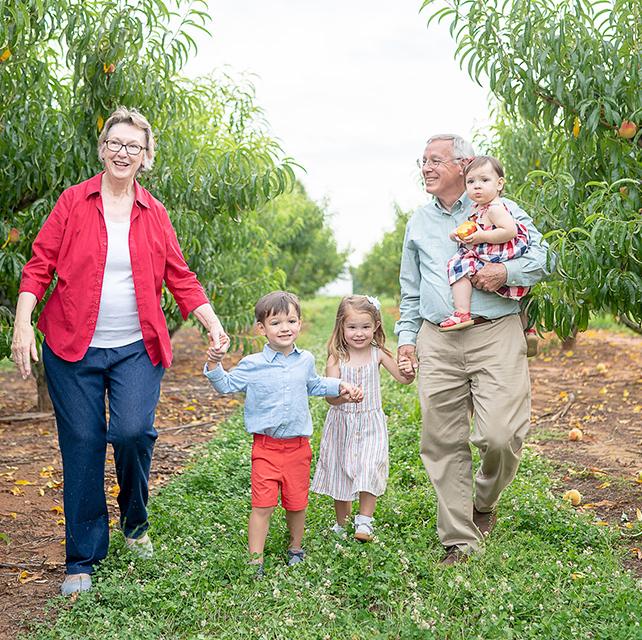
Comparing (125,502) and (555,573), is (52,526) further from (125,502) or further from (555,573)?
(555,573)

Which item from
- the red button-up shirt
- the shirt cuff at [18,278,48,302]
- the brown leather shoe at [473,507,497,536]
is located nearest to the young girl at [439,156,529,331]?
the brown leather shoe at [473,507,497,536]

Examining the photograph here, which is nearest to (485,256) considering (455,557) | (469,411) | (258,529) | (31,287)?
(469,411)

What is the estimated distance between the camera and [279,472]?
4332 millimetres

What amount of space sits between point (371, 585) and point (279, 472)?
71 cm

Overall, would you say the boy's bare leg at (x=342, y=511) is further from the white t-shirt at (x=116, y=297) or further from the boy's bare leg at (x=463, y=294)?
the white t-shirt at (x=116, y=297)

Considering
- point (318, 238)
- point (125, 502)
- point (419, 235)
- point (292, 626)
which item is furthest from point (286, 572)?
point (318, 238)

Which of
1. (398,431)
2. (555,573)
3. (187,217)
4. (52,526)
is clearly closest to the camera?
(555,573)

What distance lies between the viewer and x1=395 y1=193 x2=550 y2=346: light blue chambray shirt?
4.30 m

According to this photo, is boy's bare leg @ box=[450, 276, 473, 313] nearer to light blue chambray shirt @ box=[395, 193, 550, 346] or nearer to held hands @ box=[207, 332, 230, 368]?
light blue chambray shirt @ box=[395, 193, 550, 346]

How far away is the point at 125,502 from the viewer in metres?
4.42

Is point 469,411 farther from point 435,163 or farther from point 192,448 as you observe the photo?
point 192,448

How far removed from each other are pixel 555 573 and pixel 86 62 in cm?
440

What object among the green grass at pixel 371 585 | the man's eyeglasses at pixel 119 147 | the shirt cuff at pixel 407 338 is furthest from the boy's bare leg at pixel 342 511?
the man's eyeglasses at pixel 119 147

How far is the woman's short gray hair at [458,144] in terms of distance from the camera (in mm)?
4348
